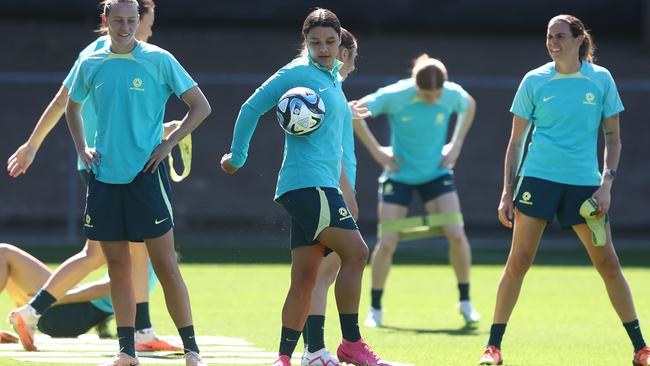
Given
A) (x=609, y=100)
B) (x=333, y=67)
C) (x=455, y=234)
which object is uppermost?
(x=333, y=67)

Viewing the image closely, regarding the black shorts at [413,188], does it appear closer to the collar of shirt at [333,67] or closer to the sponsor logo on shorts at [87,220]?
the collar of shirt at [333,67]

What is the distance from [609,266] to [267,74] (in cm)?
1556

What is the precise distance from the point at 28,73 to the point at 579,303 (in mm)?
13148

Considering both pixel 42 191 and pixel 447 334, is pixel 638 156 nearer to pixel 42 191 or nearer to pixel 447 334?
pixel 42 191

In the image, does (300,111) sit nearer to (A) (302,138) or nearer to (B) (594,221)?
(A) (302,138)

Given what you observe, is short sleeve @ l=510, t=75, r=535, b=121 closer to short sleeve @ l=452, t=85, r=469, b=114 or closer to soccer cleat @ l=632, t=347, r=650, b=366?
soccer cleat @ l=632, t=347, r=650, b=366

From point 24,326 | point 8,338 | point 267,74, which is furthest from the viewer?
point 267,74

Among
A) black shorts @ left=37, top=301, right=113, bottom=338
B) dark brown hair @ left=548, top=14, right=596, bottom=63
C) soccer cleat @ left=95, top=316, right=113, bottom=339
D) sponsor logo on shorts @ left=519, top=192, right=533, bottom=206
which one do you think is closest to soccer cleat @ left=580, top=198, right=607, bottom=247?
sponsor logo on shorts @ left=519, top=192, right=533, bottom=206

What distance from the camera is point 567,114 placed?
8.66 meters

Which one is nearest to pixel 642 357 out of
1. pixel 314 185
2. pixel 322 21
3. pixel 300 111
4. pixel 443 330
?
pixel 314 185

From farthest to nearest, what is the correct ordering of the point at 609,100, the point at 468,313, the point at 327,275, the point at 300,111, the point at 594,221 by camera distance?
the point at 468,313 < the point at 327,275 < the point at 609,100 < the point at 594,221 < the point at 300,111

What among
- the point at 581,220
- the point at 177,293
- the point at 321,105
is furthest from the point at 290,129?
the point at 581,220

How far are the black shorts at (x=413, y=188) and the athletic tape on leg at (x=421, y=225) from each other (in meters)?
0.19

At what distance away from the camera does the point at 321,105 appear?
25.1 ft
